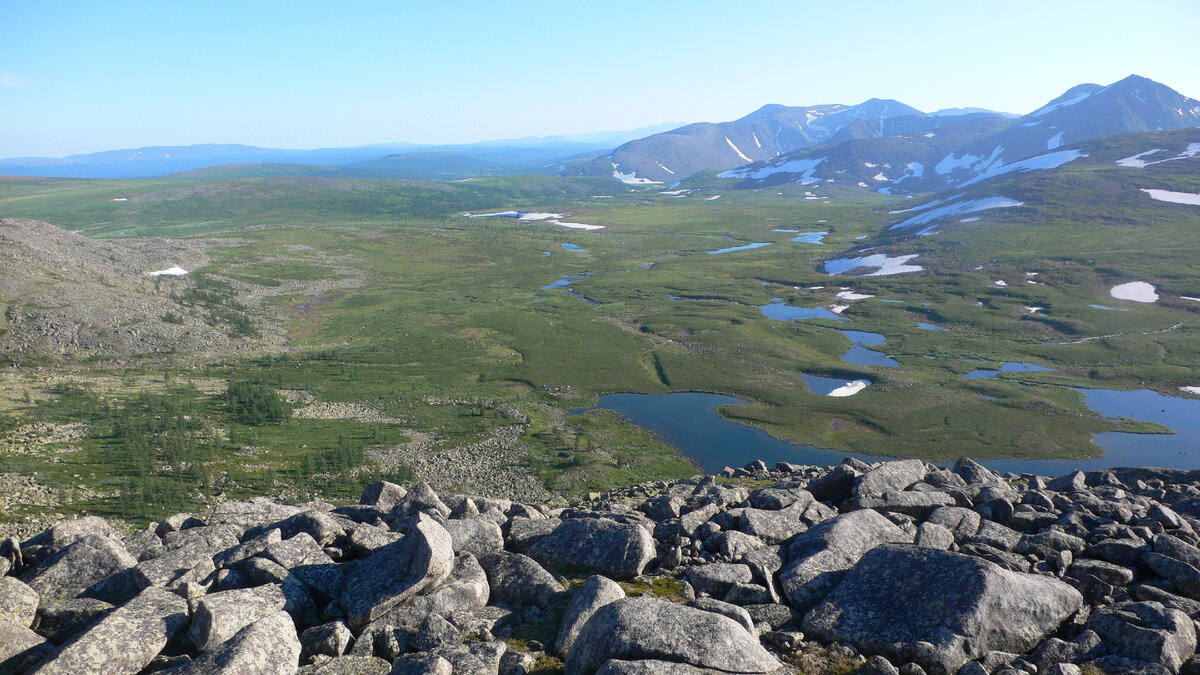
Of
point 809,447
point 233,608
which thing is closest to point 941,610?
point 233,608

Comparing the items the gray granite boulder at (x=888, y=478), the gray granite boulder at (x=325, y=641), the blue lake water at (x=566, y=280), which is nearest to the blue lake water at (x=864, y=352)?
the gray granite boulder at (x=888, y=478)

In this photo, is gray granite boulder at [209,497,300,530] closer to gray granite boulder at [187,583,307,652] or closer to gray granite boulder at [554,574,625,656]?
gray granite boulder at [187,583,307,652]

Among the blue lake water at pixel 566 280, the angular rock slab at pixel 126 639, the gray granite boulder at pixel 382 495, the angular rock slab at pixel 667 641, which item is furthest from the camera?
the blue lake water at pixel 566 280

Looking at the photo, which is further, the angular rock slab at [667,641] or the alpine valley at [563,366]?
the alpine valley at [563,366]

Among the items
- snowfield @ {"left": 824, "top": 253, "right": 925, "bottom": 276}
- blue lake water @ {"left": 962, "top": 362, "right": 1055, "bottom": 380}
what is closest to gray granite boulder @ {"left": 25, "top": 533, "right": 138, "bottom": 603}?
blue lake water @ {"left": 962, "top": 362, "right": 1055, "bottom": 380}

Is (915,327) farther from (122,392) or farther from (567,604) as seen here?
(122,392)

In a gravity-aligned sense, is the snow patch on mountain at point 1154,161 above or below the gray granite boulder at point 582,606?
above

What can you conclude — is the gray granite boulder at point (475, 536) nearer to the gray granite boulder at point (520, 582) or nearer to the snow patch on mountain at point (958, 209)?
the gray granite boulder at point (520, 582)

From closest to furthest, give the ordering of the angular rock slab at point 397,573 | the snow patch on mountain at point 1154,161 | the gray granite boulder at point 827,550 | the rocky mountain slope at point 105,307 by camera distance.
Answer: the angular rock slab at point 397,573
the gray granite boulder at point 827,550
the rocky mountain slope at point 105,307
the snow patch on mountain at point 1154,161
